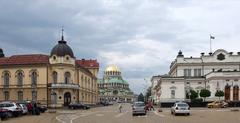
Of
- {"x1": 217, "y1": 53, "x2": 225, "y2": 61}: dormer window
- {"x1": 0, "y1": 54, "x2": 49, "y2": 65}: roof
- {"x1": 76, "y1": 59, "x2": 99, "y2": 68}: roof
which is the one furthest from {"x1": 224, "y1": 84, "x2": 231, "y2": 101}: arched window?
{"x1": 76, "y1": 59, "x2": 99, "y2": 68}: roof

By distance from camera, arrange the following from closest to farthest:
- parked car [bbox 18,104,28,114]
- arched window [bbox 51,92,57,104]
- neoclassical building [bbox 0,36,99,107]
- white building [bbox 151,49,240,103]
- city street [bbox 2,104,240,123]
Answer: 1. city street [bbox 2,104,240,123]
2. parked car [bbox 18,104,28,114]
3. arched window [bbox 51,92,57,104]
4. neoclassical building [bbox 0,36,99,107]
5. white building [bbox 151,49,240,103]

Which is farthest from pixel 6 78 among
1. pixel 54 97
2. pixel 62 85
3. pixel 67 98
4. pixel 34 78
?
pixel 67 98

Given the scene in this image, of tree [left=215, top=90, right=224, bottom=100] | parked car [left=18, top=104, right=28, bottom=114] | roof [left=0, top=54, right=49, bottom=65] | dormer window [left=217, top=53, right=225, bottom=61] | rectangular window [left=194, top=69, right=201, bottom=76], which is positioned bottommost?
parked car [left=18, top=104, right=28, bottom=114]

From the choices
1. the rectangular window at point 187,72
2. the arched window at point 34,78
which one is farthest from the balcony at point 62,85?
the rectangular window at point 187,72

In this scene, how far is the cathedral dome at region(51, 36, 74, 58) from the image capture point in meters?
102

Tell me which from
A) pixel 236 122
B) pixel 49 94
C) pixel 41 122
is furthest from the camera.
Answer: pixel 49 94

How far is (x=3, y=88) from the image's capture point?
Answer: 104m

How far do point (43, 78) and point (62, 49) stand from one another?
24.5 feet

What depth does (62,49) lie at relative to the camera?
103m

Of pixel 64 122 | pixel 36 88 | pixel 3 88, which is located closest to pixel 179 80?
pixel 36 88

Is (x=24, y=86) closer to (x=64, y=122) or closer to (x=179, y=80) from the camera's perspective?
(x=179, y=80)

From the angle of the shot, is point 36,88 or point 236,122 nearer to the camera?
point 236,122

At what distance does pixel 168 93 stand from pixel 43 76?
96.3 feet

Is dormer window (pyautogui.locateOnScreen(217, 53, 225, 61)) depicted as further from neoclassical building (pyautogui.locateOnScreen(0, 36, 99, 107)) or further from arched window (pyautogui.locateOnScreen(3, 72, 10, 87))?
arched window (pyautogui.locateOnScreen(3, 72, 10, 87))
